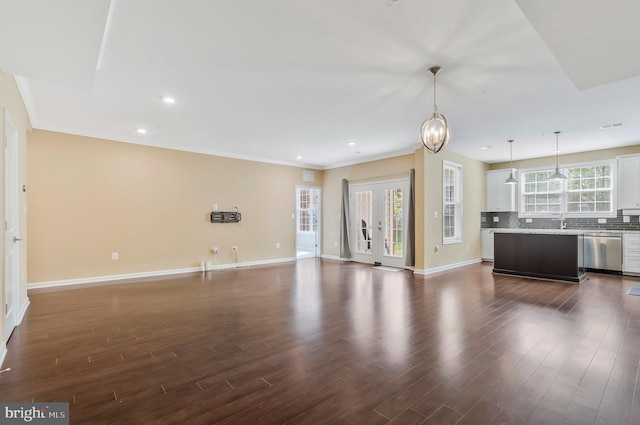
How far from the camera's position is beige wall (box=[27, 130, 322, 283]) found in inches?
204

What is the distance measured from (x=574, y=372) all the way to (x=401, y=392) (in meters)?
1.44

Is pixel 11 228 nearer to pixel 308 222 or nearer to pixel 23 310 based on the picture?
pixel 23 310

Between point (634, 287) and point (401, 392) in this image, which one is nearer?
point (401, 392)

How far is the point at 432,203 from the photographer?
6734 millimetres

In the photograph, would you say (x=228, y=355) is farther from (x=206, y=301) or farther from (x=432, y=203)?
(x=432, y=203)

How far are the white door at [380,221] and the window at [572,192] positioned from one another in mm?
3697

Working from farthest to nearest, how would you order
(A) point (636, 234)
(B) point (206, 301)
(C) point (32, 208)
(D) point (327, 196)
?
(D) point (327, 196) < (A) point (636, 234) < (C) point (32, 208) < (B) point (206, 301)

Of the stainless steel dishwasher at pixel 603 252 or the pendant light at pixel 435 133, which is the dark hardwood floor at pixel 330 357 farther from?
the stainless steel dishwasher at pixel 603 252

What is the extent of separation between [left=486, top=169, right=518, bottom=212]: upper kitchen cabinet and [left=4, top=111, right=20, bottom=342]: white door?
966cm

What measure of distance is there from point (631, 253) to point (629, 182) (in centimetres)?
152

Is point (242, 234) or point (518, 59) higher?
point (518, 59)

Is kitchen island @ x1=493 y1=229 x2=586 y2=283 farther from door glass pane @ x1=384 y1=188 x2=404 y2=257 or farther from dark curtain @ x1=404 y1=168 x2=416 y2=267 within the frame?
door glass pane @ x1=384 y1=188 x2=404 y2=257

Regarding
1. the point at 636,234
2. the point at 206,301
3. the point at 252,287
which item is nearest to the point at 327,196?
the point at 252,287

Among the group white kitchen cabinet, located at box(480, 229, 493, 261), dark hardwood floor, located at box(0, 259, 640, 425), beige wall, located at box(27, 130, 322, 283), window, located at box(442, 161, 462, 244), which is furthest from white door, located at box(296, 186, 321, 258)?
white kitchen cabinet, located at box(480, 229, 493, 261)
